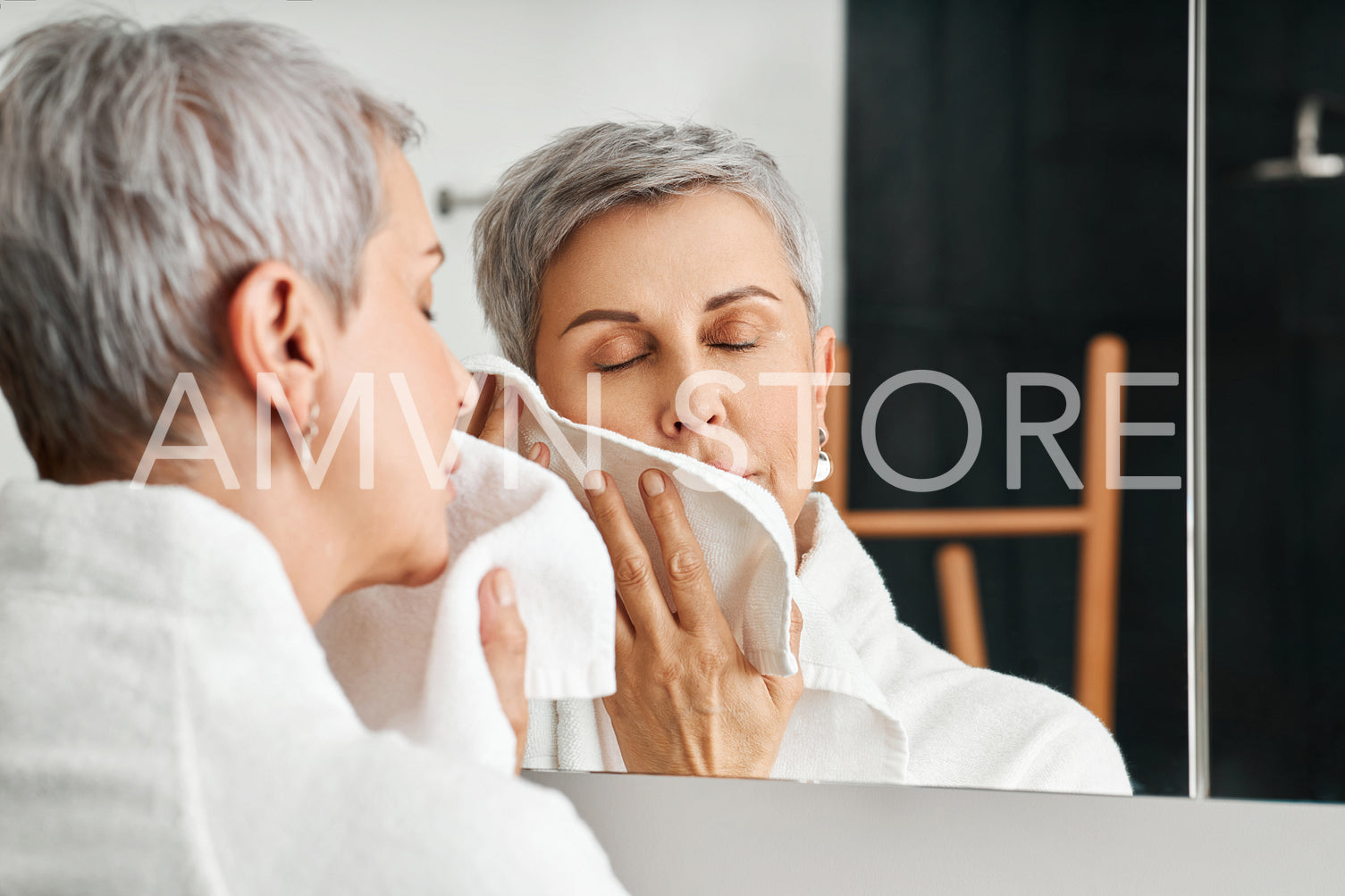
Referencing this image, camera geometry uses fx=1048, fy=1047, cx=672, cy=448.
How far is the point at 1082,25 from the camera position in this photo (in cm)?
57

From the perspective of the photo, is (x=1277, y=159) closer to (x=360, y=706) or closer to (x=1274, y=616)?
(x=1274, y=616)

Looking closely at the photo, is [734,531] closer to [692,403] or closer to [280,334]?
[692,403]

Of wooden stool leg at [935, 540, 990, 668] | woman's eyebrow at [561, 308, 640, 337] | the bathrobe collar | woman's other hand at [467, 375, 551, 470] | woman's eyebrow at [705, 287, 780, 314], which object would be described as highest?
woman's eyebrow at [705, 287, 780, 314]

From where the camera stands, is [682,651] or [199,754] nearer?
[199,754]

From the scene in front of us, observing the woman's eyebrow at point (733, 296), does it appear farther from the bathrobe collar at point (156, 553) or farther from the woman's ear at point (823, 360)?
the bathrobe collar at point (156, 553)

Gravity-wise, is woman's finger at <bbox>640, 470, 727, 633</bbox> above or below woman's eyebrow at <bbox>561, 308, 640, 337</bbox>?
below

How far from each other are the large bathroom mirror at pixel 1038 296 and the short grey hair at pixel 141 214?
98 millimetres

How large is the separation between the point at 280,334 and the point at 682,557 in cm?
24

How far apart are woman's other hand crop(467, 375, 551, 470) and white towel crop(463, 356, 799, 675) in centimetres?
2

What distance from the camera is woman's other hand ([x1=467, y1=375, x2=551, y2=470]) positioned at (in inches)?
23.4

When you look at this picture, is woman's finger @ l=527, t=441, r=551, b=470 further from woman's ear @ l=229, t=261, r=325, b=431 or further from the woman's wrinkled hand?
woman's ear @ l=229, t=261, r=325, b=431

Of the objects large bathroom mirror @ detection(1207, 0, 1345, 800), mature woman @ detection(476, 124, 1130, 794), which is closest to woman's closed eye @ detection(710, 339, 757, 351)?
mature woman @ detection(476, 124, 1130, 794)

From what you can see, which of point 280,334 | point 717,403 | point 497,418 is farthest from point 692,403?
point 280,334

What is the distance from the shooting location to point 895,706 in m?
0.58
